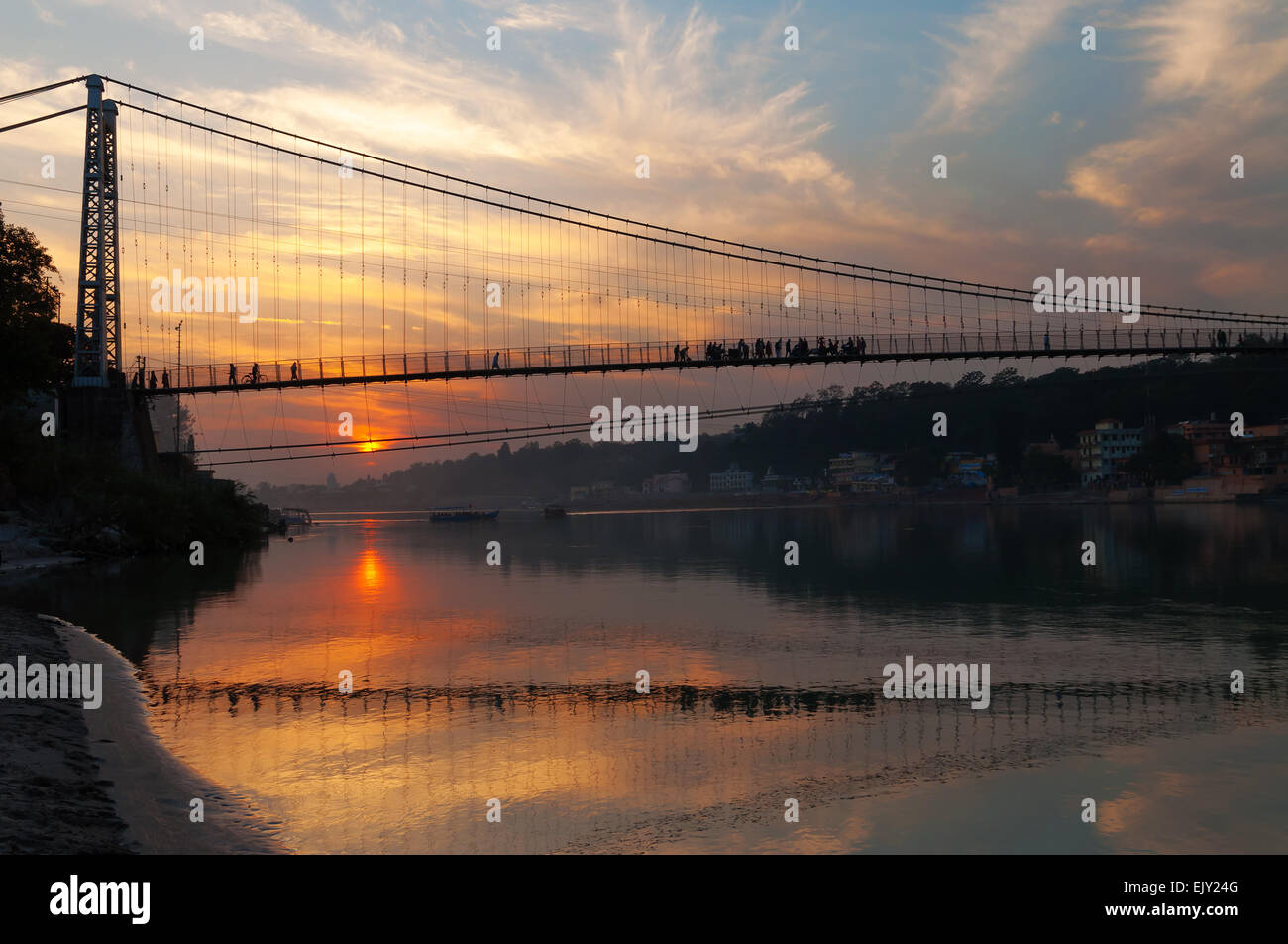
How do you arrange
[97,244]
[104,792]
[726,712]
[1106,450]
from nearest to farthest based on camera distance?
[104,792]
[726,712]
[97,244]
[1106,450]

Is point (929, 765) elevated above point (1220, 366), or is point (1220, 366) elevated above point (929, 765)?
point (1220, 366)

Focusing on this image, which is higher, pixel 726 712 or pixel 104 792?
pixel 104 792

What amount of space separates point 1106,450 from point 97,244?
155 m

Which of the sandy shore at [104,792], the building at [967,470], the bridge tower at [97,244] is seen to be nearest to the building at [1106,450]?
the building at [967,470]

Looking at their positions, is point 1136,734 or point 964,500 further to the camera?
point 964,500

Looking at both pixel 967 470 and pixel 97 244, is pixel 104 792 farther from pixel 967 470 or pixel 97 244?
pixel 967 470

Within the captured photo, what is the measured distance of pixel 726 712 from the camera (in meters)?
18.1

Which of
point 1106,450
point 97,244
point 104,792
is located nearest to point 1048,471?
point 1106,450

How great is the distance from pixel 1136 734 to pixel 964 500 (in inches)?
7088

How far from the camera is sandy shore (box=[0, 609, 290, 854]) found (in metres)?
10.7
